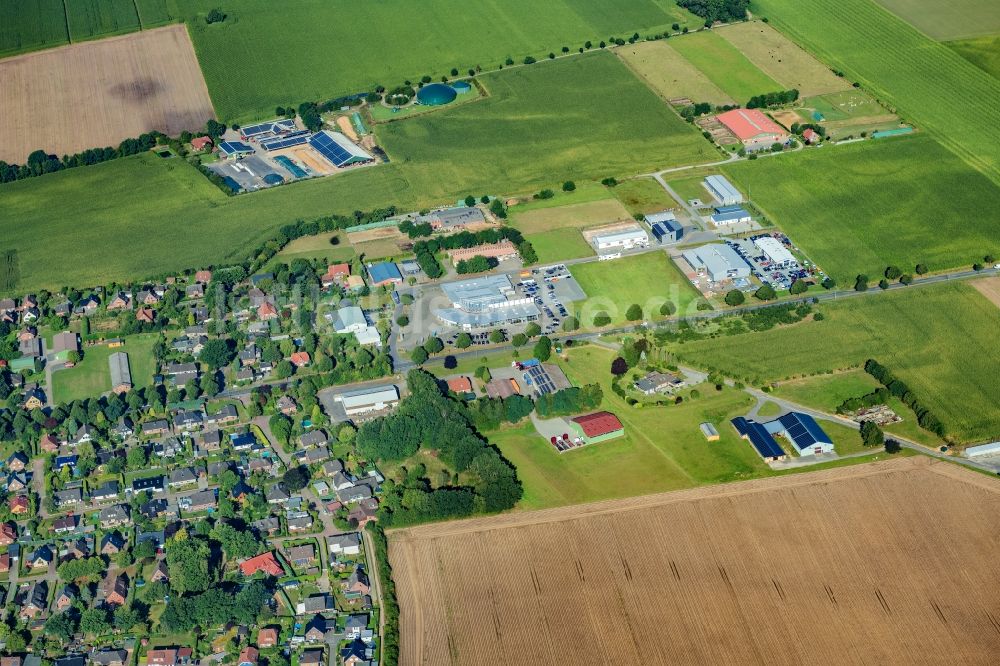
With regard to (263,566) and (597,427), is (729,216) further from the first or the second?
(263,566)

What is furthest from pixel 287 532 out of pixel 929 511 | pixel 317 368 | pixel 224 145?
pixel 224 145

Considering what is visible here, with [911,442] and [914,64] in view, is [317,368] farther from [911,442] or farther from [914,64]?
[914,64]

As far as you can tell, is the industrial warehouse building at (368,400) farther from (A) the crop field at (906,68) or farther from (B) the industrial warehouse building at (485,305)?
(A) the crop field at (906,68)

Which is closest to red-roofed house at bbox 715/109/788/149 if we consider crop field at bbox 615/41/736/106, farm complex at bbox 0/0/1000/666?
farm complex at bbox 0/0/1000/666

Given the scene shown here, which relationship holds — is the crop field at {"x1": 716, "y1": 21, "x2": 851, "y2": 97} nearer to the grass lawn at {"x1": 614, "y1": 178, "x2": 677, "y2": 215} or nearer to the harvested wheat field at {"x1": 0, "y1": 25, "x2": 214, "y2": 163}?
the grass lawn at {"x1": 614, "y1": 178, "x2": 677, "y2": 215}

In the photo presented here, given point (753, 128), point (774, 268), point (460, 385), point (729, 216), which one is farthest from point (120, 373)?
point (753, 128)

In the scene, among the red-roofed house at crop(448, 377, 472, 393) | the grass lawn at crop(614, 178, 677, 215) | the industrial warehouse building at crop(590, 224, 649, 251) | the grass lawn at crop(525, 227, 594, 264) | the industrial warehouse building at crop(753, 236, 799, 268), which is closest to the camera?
the red-roofed house at crop(448, 377, 472, 393)

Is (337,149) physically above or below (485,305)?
below
